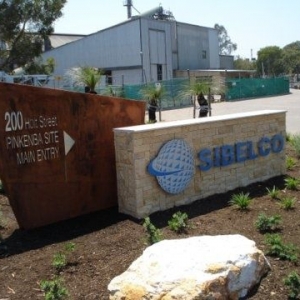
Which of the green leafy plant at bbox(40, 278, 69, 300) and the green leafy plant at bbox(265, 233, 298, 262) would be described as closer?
the green leafy plant at bbox(40, 278, 69, 300)

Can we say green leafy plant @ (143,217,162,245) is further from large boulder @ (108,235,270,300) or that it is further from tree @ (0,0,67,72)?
tree @ (0,0,67,72)

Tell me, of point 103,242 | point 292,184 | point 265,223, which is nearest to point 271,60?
point 292,184

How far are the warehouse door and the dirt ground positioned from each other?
129 ft

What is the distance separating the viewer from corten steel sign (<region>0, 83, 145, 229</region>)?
5.90 metres

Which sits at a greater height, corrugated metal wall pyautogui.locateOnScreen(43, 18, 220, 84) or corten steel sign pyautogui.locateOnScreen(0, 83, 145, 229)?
corrugated metal wall pyautogui.locateOnScreen(43, 18, 220, 84)

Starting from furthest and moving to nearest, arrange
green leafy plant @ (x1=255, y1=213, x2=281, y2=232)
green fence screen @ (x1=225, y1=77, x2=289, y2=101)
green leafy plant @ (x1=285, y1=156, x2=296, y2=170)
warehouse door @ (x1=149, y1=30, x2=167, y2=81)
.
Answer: warehouse door @ (x1=149, y1=30, x2=167, y2=81) → green fence screen @ (x1=225, y1=77, x2=289, y2=101) → green leafy plant @ (x1=285, y1=156, x2=296, y2=170) → green leafy plant @ (x1=255, y1=213, x2=281, y2=232)

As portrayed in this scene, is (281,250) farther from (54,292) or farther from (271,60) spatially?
(271,60)

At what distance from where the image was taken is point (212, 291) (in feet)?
11.9

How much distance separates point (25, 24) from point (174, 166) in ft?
112

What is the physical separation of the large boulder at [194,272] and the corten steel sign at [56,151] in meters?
2.42

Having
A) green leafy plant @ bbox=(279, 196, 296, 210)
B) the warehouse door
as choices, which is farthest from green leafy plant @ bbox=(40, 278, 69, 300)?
the warehouse door

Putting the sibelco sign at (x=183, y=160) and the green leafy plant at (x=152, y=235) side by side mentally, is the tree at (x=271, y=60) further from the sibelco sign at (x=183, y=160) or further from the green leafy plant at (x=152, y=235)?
the green leafy plant at (x=152, y=235)

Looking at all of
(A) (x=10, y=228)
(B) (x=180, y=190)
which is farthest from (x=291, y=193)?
(A) (x=10, y=228)

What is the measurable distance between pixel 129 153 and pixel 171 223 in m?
1.11
